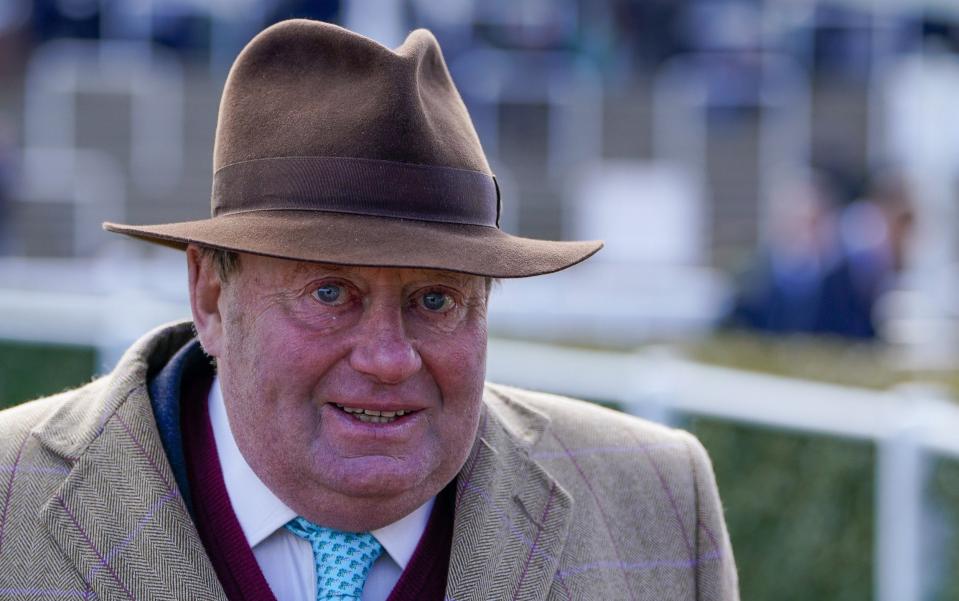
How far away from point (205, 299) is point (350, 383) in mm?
398

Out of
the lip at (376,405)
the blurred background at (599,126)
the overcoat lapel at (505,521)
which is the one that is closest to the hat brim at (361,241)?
the lip at (376,405)

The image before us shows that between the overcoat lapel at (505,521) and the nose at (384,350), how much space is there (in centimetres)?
38

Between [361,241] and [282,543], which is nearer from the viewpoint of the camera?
[361,241]

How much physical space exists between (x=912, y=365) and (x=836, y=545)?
3.38 metres

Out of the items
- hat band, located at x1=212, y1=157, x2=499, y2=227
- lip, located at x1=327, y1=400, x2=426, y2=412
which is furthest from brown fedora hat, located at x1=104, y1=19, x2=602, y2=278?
lip, located at x1=327, y1=400, x2=426, y2=412

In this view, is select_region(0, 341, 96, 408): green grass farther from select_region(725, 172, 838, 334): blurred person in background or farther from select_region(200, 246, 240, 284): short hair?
select_region(200, 246, 240, 284): short hair

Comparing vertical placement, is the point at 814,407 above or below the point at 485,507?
below

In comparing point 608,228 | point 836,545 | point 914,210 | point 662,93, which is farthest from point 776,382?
point 662,93

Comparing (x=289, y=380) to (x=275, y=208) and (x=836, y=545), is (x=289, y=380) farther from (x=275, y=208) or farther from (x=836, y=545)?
(x=836, y=545)

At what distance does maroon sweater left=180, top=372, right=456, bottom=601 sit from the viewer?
2395mm

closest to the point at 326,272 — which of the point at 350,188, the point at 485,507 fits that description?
the point at 350,188

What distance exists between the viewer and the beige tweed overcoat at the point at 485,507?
7.66 feet

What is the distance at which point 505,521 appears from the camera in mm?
2584

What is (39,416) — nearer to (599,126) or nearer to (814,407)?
(814,407)
